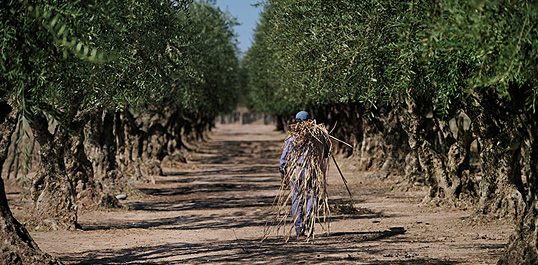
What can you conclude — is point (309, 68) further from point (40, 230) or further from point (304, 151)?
point (40, 230)

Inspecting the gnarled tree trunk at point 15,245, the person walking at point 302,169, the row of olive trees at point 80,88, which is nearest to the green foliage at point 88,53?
the row of olive trees at point 80,88

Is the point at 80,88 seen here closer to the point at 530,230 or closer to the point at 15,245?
the point at 15,245

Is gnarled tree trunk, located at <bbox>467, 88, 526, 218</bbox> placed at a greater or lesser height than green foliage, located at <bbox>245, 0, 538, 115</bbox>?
lesser

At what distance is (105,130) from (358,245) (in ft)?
38.6

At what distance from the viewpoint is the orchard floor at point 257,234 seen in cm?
1100

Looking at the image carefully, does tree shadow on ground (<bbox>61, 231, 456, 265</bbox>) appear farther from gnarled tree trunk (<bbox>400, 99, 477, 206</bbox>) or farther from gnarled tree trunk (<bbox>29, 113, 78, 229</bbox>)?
gnarled tree trunk (<bbox>400, 99, 477, 206</bbox>)

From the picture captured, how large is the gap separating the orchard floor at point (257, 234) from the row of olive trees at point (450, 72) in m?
1.06

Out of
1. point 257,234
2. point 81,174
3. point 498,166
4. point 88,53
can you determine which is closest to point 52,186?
point 81,174

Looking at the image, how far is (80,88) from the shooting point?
39.7ft

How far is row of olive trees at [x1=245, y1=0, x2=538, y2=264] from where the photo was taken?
7516 millimetres

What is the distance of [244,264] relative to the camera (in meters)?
10.3

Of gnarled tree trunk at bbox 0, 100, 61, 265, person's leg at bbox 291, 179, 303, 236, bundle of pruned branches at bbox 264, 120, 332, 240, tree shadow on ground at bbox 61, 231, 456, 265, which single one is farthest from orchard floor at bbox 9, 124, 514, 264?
gnarled tree trunk at bbox 0, 100, 61, 265

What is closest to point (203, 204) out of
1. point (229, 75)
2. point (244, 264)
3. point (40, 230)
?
point (40, 230)

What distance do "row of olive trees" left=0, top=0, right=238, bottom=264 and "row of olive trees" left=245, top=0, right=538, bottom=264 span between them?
3467 mm
